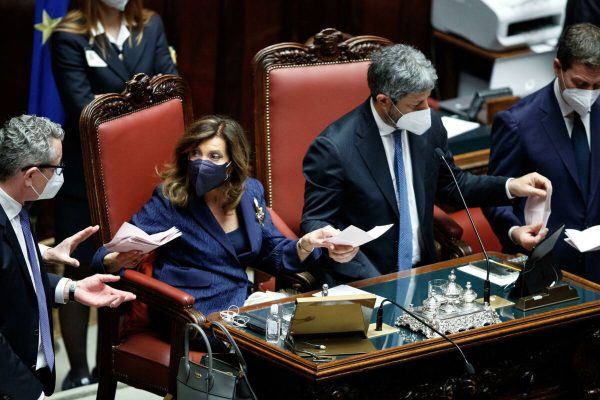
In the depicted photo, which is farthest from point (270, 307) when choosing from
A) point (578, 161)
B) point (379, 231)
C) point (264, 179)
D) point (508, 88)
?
point (508, 88)

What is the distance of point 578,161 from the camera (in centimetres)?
434

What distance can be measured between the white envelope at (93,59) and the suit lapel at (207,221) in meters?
0.96

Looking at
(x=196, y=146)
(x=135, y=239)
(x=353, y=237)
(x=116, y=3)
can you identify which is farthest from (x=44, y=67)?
(x=353, y=237)

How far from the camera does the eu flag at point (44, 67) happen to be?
4891 mm

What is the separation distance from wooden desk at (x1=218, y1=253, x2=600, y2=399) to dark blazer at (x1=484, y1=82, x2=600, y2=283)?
363 millimetres

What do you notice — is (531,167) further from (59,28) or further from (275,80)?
(59,28)

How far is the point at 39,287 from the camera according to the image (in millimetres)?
3289

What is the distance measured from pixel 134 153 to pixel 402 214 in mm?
974

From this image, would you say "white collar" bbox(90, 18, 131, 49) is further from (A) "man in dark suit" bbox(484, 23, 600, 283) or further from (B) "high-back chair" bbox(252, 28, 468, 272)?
(A) "man in dark suit" bbox(484, 23, 600, 283)

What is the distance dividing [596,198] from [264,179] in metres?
1.27

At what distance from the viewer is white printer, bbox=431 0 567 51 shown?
608cm

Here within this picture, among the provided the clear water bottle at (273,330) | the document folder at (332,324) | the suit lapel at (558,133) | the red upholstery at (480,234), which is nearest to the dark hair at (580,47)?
the suit lapel at (558,133)

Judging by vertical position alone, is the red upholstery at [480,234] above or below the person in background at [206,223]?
below

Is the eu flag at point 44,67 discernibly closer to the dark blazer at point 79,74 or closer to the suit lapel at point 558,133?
the dark blazer at point 79,74
